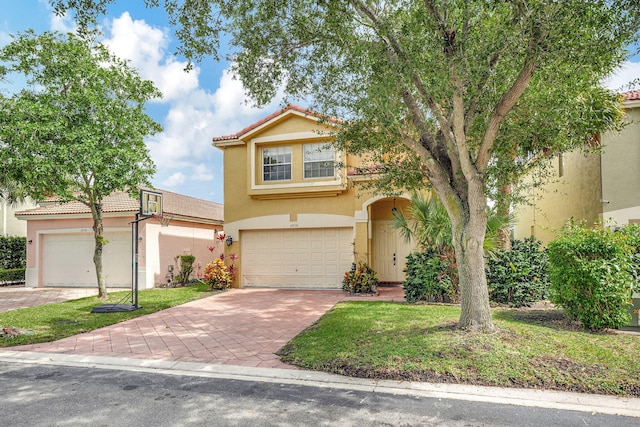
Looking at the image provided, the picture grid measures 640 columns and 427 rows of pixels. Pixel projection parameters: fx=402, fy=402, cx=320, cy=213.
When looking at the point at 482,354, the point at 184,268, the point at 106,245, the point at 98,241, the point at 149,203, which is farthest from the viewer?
→ the point at 184,268

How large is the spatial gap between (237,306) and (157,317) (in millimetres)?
2310

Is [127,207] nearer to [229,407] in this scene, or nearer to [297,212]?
[297,212]

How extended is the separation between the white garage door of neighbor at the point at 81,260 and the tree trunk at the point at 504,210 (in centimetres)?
1394

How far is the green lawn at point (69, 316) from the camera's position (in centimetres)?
834

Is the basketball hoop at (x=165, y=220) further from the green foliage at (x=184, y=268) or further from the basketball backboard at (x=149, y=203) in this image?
the basketball backboard at (x=149, y=203)

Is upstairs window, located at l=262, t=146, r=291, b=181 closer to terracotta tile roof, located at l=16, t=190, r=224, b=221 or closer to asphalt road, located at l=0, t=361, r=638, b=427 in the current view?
terracotta tile roof, located at l=16, t=190, r=224, b=221

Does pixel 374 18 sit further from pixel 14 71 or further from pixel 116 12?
pixel 14 71

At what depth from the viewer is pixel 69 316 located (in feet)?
34.1

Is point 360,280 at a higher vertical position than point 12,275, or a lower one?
higher

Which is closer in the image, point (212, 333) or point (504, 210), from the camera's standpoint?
point (212, 333)

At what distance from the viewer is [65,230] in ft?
57.0

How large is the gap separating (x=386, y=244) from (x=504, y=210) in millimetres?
6197

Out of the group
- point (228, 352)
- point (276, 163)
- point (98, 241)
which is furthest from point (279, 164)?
point (228, 352)

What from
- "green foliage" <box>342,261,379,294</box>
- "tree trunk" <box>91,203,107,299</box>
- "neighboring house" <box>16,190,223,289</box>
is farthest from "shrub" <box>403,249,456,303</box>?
"neighboring house" <box>16,190,223,289</box>
